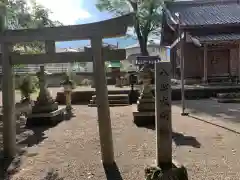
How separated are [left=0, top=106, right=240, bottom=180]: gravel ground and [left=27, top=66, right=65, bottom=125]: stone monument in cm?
55

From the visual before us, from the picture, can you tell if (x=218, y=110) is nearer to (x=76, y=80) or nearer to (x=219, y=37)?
(x=219, y=37)

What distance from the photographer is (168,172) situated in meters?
4.02

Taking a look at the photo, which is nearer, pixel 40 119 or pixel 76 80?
pixel 40 119

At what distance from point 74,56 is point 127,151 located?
2.21 metres

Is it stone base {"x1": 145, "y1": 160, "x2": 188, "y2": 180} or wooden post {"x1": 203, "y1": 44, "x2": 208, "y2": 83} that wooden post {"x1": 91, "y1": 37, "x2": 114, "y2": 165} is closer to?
stone base {"x1": 145, "y1": 160, "x2": 188, "y2": 180}

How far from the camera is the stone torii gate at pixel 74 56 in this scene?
5598mm

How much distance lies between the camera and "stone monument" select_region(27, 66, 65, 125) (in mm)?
9672

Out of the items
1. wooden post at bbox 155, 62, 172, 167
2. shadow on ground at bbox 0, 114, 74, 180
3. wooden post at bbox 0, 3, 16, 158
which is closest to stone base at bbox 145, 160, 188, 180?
wooden post at bbox 155, 62, 172, 167

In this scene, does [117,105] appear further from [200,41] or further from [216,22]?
[216,22]

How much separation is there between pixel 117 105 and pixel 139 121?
16.8 feet

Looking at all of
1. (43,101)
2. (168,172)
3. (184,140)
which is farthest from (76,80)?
(168,172)

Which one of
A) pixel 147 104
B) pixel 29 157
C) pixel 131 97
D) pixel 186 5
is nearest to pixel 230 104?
pixel 131 97

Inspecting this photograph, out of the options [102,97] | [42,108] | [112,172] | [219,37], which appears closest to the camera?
[112,172]

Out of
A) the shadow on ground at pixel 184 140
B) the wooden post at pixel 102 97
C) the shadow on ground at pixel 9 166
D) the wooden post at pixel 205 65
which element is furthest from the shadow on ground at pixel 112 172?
the wooden post at pixel 205 65
